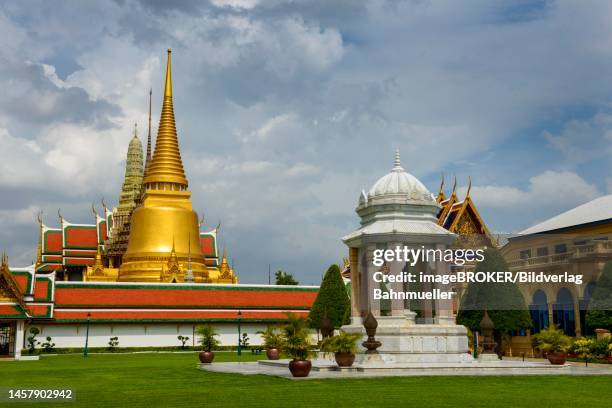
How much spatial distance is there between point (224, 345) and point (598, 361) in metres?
29.3

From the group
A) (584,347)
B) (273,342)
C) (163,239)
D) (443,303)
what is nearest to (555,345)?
(443,303)

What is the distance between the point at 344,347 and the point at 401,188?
8.62 metres

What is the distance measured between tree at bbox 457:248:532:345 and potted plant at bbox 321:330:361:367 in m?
18.6

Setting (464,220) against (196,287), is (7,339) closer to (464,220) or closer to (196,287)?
(196,287)

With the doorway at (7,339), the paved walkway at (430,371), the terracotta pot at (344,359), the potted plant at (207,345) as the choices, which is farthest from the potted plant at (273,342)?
the doorway at (7,339)

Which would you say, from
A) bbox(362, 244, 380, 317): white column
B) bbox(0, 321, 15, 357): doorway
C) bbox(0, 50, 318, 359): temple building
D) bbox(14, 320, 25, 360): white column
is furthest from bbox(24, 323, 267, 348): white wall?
bbox(362, 244, 380, 317): white column

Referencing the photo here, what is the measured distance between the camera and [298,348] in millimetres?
A: 23328

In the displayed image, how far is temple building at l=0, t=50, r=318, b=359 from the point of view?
51469 mm

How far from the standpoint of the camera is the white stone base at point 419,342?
94.6ft

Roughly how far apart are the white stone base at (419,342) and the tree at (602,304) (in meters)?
11.9

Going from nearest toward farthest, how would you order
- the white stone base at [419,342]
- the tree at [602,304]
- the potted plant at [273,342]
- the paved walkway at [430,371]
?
the paved walkway at [430,371] < the potted plant at [273,342] < the white stone base at [419,342] < the tree at [602,304]

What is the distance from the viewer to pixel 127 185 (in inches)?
3910

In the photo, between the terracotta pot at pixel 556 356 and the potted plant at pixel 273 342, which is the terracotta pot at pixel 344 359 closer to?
the potted plant at pixel 273 342

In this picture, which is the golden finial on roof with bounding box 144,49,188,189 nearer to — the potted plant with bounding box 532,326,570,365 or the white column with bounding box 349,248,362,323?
the white column with bounding box 349,248,362,323
